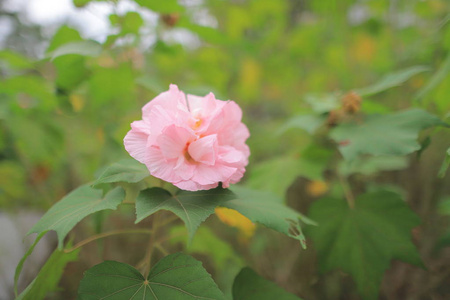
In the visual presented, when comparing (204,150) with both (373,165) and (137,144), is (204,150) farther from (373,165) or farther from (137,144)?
(373,165)

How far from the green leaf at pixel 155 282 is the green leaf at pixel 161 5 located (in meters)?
0.70

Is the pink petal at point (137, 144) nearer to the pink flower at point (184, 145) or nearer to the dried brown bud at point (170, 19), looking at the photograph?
the pink flower at point (184, 145)

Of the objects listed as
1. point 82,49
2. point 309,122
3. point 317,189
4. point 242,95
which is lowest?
point 317,189

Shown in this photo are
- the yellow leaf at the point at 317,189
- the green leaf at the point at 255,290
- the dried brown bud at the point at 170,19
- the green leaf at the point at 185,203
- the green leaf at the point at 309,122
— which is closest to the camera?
the green leaf at the point at 185,203

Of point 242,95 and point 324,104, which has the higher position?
point 324,104

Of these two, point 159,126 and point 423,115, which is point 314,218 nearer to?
point 423,115

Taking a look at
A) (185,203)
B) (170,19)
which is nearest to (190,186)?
(185,203)

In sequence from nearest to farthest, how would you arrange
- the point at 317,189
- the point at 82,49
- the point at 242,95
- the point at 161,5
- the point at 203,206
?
the point at 203,206 → the point at 82,49 → the point at 161,5 → the point at 317,189 → the point at 242,95

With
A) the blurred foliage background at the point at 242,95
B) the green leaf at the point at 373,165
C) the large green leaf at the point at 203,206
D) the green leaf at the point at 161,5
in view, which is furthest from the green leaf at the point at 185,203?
the green leaf at the point at 373,165

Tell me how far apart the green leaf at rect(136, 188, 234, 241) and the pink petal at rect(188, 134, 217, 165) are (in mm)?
58

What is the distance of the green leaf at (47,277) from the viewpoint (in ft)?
1.63

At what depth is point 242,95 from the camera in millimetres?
1925

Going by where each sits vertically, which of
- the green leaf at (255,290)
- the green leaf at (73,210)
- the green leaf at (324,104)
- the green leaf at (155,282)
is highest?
the green leaf at (324,104)

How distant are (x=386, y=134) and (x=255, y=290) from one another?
0.46 metres
